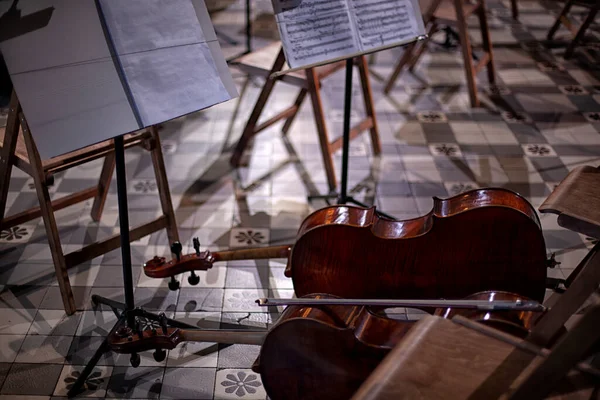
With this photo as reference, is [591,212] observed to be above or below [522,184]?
above

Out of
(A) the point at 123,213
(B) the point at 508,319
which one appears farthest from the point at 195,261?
(B) the point at 508,319

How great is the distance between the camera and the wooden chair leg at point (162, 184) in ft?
8.11

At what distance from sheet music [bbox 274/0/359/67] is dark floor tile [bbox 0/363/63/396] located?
1416 millimetres

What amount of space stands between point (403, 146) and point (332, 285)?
69.9 inches

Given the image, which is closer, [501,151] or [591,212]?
[591,212]

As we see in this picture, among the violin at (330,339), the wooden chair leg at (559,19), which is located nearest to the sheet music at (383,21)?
the violin at (330,339)

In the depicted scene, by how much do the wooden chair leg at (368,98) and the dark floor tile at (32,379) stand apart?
6.91ft

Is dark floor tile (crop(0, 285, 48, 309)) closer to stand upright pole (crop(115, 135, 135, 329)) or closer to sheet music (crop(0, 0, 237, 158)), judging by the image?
stand upright pole (crop(115, 135, 135, 329))

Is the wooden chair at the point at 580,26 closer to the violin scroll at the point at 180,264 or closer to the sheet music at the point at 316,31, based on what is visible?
the sheet music at the point at 316,31

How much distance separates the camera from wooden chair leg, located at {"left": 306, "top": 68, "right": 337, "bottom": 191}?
9.84ft

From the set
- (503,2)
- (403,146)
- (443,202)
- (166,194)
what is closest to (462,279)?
(443,202)

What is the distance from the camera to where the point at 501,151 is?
3592 mm

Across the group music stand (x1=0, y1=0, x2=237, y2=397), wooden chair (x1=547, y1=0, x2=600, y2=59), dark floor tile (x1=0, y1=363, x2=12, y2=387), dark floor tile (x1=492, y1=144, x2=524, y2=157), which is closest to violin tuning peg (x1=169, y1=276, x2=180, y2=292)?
music stand (x1=0, y1=0, x2=237, y2=397)

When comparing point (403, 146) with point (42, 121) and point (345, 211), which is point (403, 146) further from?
point (42, 121)
